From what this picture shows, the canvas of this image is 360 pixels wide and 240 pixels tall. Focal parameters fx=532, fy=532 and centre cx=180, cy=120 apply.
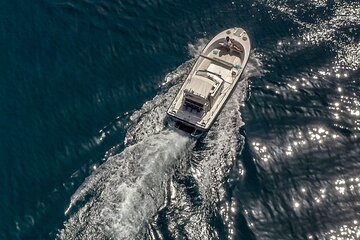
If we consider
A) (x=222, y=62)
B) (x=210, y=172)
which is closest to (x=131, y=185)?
(x=210, y=172)

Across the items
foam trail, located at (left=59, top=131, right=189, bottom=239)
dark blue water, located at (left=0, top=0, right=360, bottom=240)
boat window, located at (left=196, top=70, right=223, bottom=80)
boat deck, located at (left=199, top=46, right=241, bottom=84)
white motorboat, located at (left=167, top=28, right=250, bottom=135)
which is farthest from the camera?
boat deck, located at (left=199, top=46, right=241, bottom=84)

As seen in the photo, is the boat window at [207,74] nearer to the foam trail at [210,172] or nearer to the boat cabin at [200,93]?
the boat cabin at [200,93]

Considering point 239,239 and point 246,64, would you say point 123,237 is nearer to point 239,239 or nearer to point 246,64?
point 239,239

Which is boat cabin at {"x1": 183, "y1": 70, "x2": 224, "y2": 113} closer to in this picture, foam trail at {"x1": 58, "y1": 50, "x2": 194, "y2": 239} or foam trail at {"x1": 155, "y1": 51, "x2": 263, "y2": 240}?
foam trail at {"x1": 155, "y1": 51, "x2": 263, "y2": 240}

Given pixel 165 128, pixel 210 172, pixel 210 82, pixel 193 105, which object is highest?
pixel 210 82

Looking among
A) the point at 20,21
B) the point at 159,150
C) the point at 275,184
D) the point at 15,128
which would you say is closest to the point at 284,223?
the point at 275,184

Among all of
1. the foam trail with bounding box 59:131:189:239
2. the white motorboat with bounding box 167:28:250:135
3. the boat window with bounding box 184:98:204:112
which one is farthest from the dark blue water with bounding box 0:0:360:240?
the boat window with bounding box 184:98:204:112

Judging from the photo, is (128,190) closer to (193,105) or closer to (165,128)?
(165,128)

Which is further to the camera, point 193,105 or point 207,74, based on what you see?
point 207,74
